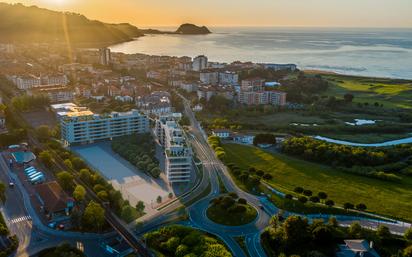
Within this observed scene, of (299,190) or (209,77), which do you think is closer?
(299,190)

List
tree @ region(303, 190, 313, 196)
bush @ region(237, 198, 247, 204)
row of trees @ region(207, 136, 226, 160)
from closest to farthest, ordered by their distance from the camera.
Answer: bush @ region(237, 198, 247, 204), tree @ region(303, 190, 313, 196), row of trees @ region(207, 136, 226, 160)

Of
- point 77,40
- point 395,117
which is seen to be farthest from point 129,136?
point 77,40

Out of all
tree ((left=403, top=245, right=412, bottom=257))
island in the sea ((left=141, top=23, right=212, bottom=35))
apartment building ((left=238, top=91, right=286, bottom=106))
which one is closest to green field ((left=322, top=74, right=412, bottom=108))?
apartment building ((left=238, top=91, right=286, bottom=106))

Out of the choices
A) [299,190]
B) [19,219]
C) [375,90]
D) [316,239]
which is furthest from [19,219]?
[375,90]

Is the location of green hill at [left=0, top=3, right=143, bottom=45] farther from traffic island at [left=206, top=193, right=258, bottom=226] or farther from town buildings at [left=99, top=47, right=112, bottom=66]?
traffic island at [left=206, top=193, right=258, bottom=226]

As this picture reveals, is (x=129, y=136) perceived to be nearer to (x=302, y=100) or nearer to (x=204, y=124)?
(x=204, y=124)

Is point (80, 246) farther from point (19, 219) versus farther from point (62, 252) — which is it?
point (19, 219)
